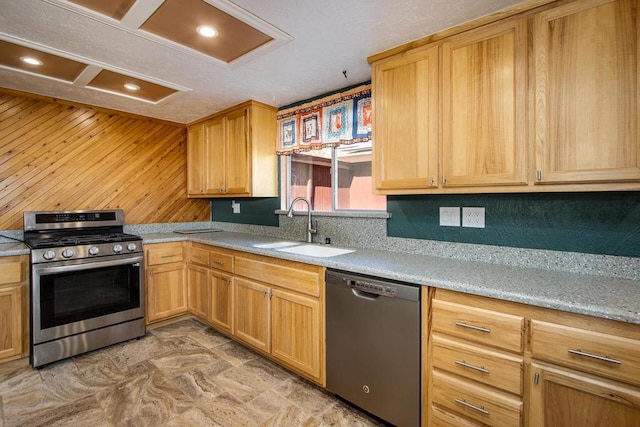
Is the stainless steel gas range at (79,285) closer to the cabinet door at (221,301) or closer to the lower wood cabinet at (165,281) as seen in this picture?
the lower wood cabinet at (165,281)

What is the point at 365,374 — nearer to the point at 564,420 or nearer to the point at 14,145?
the point at 564,420

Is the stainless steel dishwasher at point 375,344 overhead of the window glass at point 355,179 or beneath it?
beneath

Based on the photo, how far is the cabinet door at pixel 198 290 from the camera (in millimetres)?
3002

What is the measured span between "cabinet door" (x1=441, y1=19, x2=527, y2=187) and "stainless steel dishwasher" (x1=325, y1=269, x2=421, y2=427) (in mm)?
743

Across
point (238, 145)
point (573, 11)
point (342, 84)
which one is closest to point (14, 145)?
point (238, 145)

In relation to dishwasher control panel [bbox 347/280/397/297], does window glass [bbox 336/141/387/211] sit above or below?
above

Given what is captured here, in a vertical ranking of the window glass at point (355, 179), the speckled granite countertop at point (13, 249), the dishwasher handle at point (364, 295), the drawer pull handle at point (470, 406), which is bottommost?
the drawer pull handle at point (470, 406)

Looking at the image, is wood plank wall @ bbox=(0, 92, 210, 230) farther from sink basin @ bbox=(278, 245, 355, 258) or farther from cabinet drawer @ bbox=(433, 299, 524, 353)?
cabinet drawer @ bbox=(433, 299, 524, 353)

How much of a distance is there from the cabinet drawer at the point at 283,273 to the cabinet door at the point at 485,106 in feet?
3.40

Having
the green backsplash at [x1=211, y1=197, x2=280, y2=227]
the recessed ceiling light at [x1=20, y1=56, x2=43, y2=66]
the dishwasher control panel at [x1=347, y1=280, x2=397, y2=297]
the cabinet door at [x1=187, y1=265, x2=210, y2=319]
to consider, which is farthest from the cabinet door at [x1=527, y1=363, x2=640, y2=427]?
the recessed ceiling light at [x1=20, y1=56, x2=43, y2=66]

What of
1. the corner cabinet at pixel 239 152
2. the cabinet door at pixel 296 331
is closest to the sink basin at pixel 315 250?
the cabinet door at pixel 296 331

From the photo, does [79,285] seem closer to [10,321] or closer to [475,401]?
[10,321]

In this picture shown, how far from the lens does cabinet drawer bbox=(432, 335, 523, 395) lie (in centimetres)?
127

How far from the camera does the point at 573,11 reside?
4.51 ft
